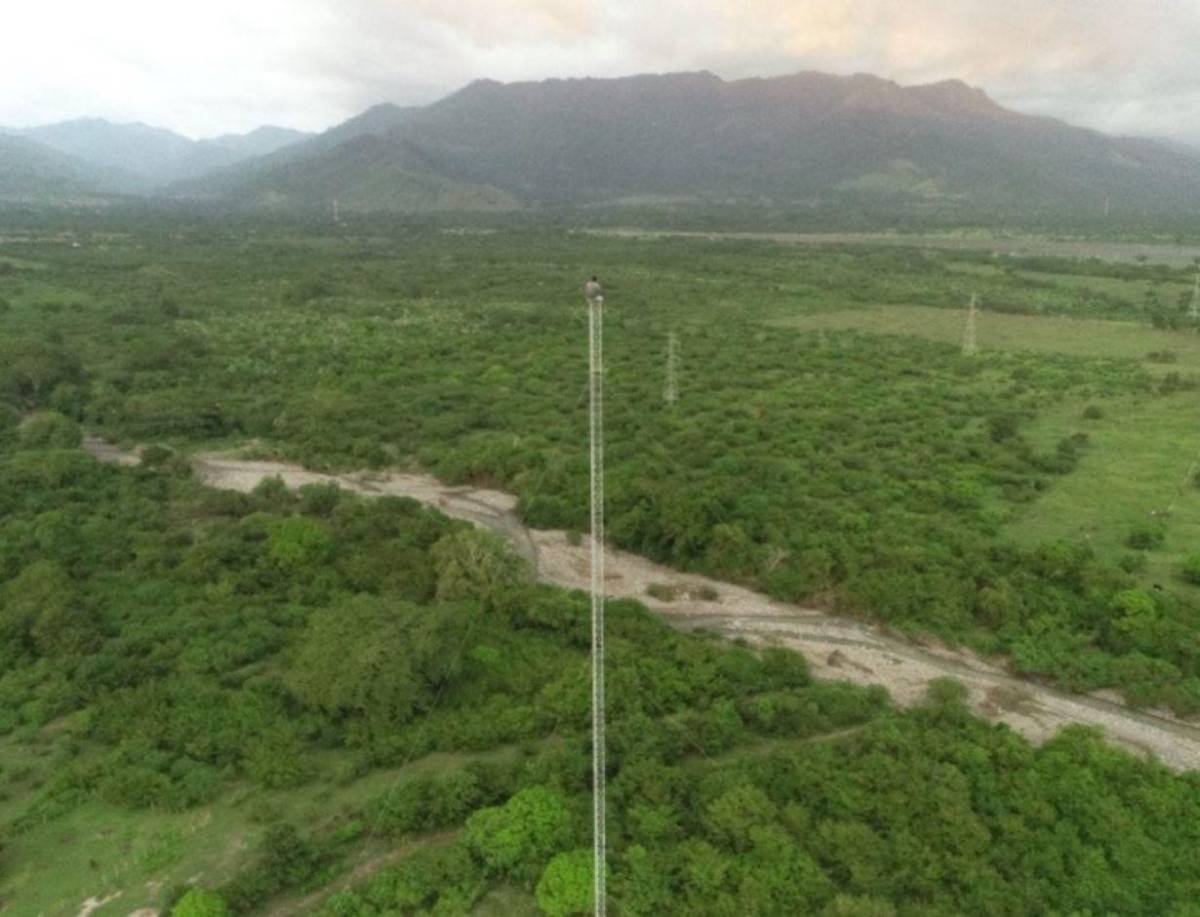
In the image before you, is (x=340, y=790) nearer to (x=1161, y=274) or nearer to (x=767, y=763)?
(x=767, y=763)

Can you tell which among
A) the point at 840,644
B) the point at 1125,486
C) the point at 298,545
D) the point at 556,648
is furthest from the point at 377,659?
the point at 1125,486

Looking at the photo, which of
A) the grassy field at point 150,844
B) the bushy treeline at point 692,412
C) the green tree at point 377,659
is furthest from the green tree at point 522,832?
the bushy treeline at point 692,412

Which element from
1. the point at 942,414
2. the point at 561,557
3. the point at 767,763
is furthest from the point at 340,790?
the point at 942,414

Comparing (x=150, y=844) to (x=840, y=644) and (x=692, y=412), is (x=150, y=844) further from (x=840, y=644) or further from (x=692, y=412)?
(x=692, y=412)

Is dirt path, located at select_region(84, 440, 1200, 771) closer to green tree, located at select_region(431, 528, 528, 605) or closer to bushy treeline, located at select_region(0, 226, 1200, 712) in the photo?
bushy treeline, located at select_region(0, 226, 1200, 712)

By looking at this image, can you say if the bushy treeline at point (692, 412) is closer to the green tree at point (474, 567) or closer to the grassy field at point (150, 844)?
the green tree at point (474, 567)

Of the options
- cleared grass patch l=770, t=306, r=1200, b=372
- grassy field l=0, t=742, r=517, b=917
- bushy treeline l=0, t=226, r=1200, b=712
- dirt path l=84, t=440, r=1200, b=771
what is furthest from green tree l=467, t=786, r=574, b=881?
cleared grass patch l=770, t=306, r=1200, b=372
